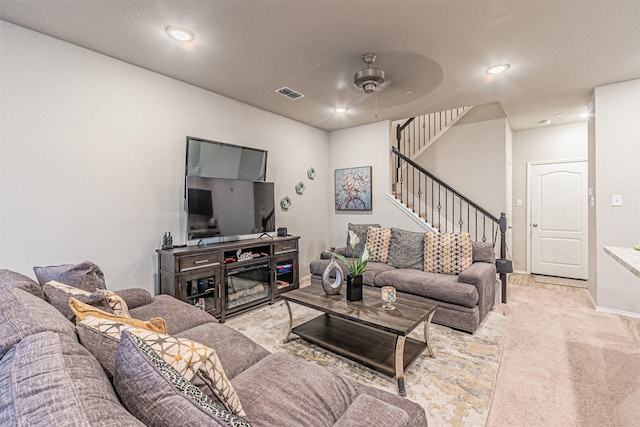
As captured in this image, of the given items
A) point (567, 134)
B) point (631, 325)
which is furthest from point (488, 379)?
point (567, 134)

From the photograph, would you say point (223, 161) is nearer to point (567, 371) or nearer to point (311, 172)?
point (311, 172)

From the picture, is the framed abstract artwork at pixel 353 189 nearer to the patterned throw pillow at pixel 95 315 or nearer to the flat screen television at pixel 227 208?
the flat screen television at pixel 227 208

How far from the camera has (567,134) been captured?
16.4ft

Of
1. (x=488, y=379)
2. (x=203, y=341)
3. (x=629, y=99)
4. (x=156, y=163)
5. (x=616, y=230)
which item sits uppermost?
(x=629, y=99)

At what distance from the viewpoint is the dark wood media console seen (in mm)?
2928

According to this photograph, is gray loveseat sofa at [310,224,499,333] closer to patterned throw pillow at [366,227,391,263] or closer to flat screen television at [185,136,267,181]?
patterned throw pillow at [366,227,391,263]

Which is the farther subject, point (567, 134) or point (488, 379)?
point (567, 134)

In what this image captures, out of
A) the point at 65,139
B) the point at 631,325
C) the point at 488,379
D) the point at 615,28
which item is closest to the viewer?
the point at 488,379

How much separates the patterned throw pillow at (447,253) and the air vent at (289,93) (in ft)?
7.99

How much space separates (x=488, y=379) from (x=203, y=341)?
2007 millimetres

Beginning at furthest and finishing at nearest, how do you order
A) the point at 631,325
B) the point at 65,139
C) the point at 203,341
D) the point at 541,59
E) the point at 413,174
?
the point at 413,174, the point at 631,325, the point at 541,59, the point at 65,139, the point at 203,341

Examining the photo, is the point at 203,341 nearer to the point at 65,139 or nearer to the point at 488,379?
the point at 488,379

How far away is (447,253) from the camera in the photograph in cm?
347

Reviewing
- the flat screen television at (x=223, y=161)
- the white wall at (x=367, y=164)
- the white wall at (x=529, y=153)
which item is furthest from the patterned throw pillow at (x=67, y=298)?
the white wall at (x=529, y=153)
